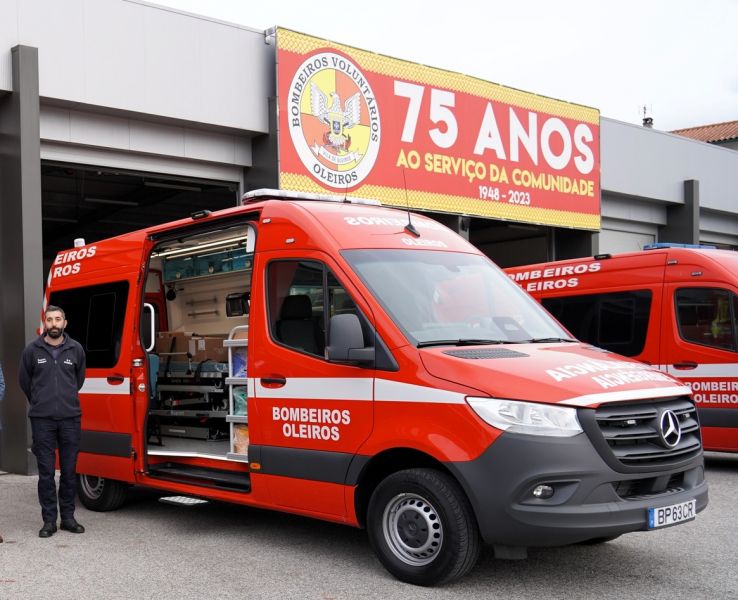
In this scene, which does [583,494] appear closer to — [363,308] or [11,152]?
[363,308]

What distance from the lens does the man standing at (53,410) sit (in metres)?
6.86

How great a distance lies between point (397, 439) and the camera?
17.1 feet

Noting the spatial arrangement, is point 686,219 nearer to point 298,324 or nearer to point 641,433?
point 298,324

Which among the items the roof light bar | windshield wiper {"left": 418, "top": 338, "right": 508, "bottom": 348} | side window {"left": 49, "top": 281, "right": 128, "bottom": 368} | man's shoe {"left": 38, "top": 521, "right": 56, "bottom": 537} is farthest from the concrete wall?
man's shoe {"left": 38, "top": 521, "right": 56, "bottom": 537}

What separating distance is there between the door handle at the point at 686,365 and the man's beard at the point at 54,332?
637 centimetres

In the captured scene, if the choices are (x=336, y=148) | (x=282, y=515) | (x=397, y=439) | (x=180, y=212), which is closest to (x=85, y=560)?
(x=282, y=515)

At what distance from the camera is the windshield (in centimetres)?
551

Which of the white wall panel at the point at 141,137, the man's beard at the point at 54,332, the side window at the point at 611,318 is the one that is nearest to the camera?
the man's beard at the point at 54,332

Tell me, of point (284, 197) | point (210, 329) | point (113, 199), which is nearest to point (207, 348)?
point (210, 329)

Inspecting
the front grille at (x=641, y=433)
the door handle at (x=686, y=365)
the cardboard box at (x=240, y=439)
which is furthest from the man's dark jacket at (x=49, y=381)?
the door handle at (x=686, y=365)

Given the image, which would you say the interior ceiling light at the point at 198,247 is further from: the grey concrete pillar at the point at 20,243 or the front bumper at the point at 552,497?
the front bumper at the point at 552,497

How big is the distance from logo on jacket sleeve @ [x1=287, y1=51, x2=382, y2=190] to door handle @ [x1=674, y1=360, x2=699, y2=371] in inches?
234

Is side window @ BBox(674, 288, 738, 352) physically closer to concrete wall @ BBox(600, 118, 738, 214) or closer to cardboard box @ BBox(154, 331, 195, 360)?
cardboard box @ BBox(154, 331, 195, 360)

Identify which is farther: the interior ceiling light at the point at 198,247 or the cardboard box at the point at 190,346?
the cardboard box at the point at 190,346
